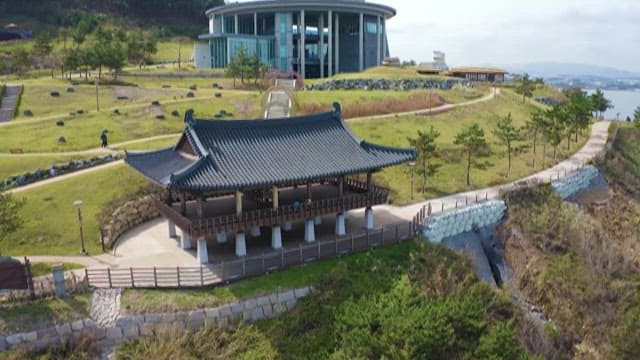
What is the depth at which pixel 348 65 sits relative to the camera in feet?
319

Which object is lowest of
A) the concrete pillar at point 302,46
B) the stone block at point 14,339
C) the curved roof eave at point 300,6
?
the stone block at point 14,339

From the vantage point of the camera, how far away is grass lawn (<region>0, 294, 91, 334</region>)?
20.1m

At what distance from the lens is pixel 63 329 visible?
66.9ft

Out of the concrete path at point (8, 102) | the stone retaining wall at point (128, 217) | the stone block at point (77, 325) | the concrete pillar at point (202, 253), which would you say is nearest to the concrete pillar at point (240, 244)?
the concrete pillar at point (202, 253)

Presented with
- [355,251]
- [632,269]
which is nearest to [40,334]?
[355,251]

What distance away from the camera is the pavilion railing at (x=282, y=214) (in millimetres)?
24484

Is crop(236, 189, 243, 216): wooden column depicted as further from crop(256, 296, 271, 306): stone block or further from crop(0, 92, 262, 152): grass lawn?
crop(0, 92, 262, 152): grass lawn

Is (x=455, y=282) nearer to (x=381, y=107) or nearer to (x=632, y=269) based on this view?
(x=632, y=269)

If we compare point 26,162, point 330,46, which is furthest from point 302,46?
point 26,162

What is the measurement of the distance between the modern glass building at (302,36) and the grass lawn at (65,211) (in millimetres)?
56982

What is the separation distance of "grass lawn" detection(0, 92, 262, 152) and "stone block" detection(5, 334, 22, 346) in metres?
24.8

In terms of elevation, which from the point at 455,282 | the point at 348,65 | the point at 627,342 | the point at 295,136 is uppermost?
the point at 348,65

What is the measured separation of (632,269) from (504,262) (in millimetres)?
7836

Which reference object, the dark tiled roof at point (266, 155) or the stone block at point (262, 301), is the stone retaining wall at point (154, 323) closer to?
the stone block at point (262, 301)
